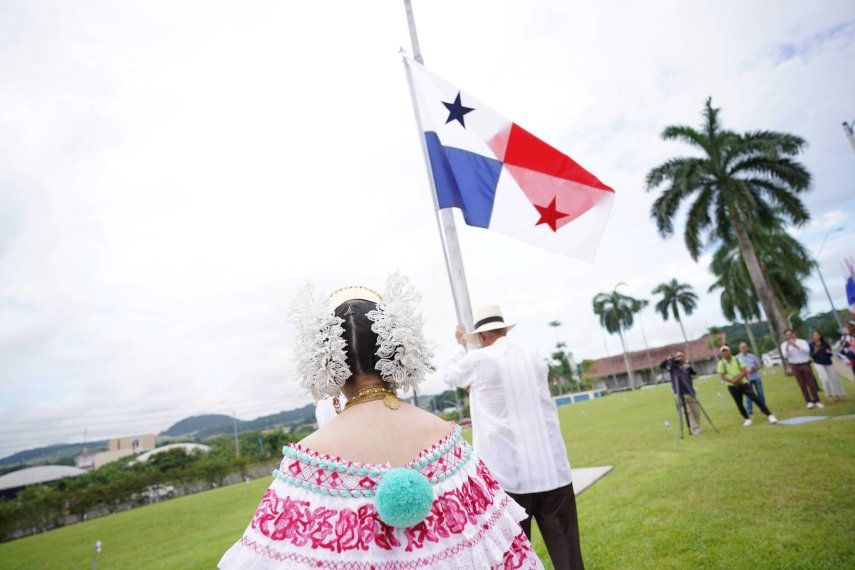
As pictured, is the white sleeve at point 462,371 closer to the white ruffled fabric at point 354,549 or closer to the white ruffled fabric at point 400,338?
the white ruffled fabric at point 400,338

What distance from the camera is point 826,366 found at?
10.9 m

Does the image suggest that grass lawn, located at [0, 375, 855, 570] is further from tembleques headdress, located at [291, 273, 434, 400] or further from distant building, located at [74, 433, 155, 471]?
distant building, located at [74, 433, 155, 471]

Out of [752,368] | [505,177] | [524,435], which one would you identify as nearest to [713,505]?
[524,435]

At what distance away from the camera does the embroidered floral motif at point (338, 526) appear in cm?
137

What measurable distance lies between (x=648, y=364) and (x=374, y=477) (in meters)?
81.0

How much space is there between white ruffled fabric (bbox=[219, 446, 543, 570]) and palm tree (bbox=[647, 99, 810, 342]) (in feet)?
74.1

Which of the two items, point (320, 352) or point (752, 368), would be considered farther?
point (752, 368)

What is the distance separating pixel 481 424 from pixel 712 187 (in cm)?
2293

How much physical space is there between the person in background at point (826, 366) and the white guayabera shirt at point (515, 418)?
1149cm

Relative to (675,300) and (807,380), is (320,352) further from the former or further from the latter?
(675,300)

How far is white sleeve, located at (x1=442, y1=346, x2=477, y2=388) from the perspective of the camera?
355cm

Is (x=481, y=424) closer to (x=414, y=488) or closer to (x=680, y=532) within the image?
(x=414, y=488)

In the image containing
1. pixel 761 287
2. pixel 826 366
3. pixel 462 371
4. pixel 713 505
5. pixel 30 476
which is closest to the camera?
pixel 462 371

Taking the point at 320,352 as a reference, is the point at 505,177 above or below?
above
